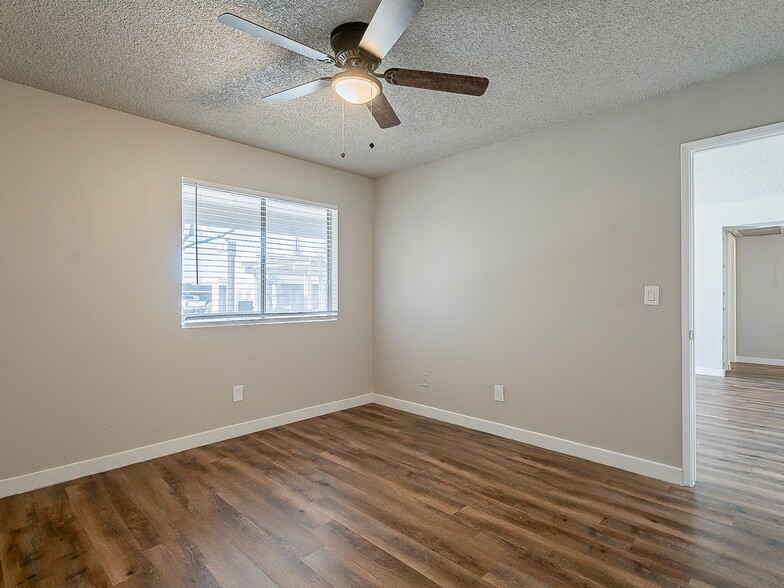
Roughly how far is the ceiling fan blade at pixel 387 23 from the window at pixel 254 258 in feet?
6.91

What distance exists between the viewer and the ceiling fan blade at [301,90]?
214cm

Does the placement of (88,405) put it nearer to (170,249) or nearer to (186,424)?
(186,424)

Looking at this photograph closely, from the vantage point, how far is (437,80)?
199 cm

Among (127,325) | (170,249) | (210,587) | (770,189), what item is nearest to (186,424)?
(127,325)

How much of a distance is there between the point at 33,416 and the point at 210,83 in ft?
7.76

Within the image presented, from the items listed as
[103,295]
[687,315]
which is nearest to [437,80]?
[687,315]

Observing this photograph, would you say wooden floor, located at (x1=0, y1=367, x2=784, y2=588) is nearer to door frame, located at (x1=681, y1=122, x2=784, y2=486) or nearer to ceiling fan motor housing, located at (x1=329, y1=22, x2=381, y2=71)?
door frame, located at (x1=681, y1=122, x2=784, y2=486)

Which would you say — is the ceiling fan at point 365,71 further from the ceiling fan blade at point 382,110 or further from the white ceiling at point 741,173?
the white ceiling at point 741,173

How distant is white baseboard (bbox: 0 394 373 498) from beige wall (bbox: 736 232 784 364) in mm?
7849

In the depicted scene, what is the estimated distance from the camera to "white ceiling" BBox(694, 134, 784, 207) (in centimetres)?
377

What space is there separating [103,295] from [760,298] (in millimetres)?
9834

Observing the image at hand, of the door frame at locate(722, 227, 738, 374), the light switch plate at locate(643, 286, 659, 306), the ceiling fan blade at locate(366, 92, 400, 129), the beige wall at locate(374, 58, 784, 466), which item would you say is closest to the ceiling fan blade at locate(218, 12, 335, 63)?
the ceiling fan blade at locate(366, 92, 400, 129)

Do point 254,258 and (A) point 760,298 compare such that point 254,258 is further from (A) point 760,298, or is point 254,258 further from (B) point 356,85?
(A) point 760,298

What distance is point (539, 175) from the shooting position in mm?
3338
